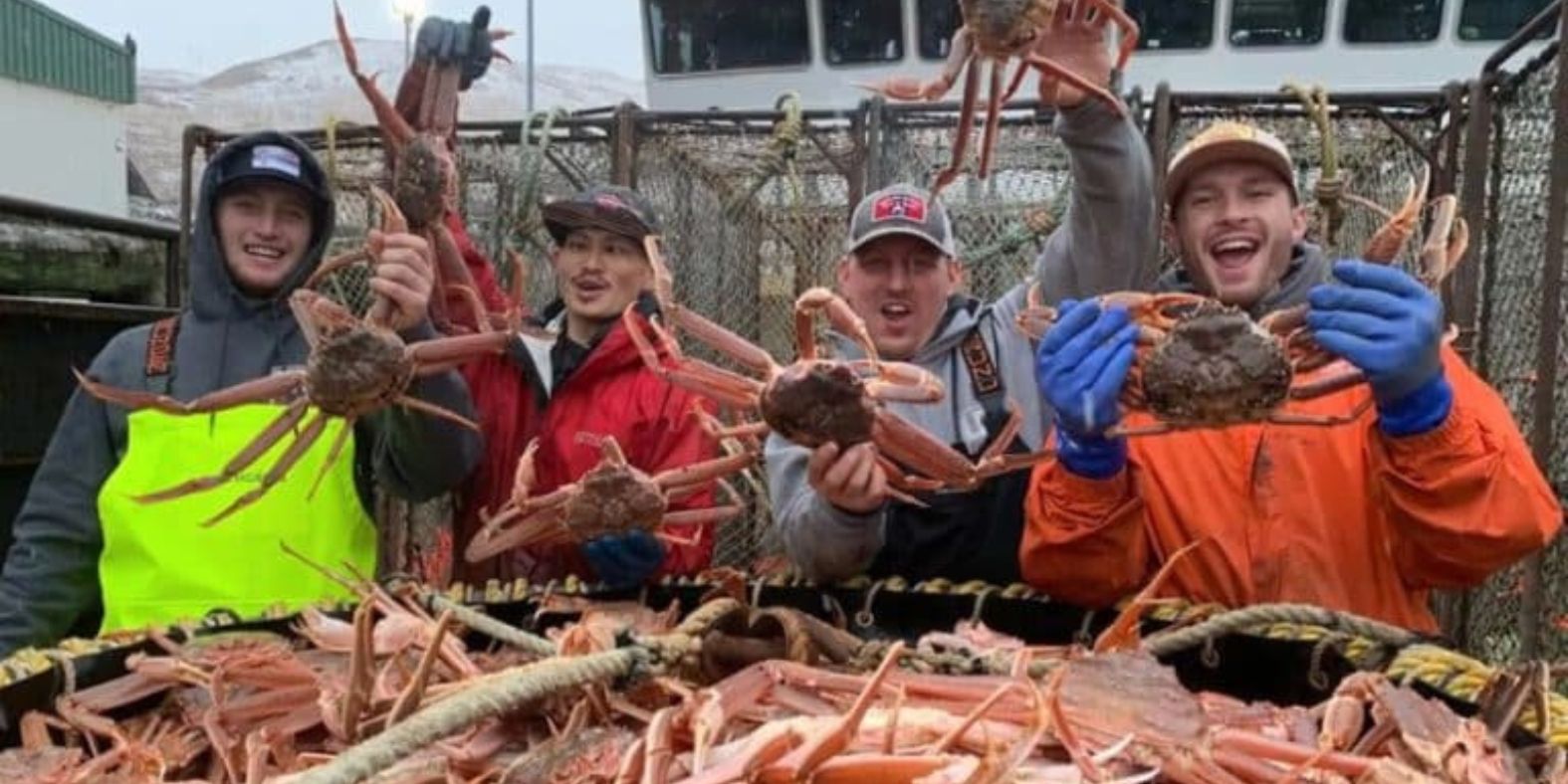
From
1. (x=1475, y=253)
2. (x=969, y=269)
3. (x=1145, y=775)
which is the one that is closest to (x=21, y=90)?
(x=969, y=269)

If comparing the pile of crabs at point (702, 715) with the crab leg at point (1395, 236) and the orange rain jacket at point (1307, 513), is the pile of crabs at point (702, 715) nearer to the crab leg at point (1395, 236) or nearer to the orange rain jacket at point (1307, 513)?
the orange rain jacket at point (1307, 513)

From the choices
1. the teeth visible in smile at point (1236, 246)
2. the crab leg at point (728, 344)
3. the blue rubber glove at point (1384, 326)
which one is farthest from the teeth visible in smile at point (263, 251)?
the blue rubber glove at point (1384, 326)

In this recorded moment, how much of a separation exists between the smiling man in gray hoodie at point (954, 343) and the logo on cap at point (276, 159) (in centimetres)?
117

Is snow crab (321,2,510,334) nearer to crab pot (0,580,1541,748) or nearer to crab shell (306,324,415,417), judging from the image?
crab shell (306,324,415,417)

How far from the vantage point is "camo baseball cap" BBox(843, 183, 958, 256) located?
288 centimetres

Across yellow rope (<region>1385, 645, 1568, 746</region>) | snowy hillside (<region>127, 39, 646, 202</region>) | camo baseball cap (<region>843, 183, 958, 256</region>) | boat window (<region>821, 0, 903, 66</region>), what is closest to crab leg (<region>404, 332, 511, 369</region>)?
camo baseball cap (<region>843, 183, 958, 256</region>)

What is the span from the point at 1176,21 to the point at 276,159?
8.81 metres

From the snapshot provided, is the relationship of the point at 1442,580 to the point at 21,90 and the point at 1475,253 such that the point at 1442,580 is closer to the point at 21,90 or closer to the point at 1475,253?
the point at 1475,253

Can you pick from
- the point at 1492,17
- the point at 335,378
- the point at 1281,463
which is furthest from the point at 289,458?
the point at 1492,17

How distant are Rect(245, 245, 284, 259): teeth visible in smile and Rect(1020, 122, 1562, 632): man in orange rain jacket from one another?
1664mm

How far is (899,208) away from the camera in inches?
114

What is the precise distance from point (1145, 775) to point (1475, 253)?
10.4 feet

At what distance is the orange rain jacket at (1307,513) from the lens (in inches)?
79.7

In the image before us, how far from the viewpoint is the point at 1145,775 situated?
1310 millimetres
